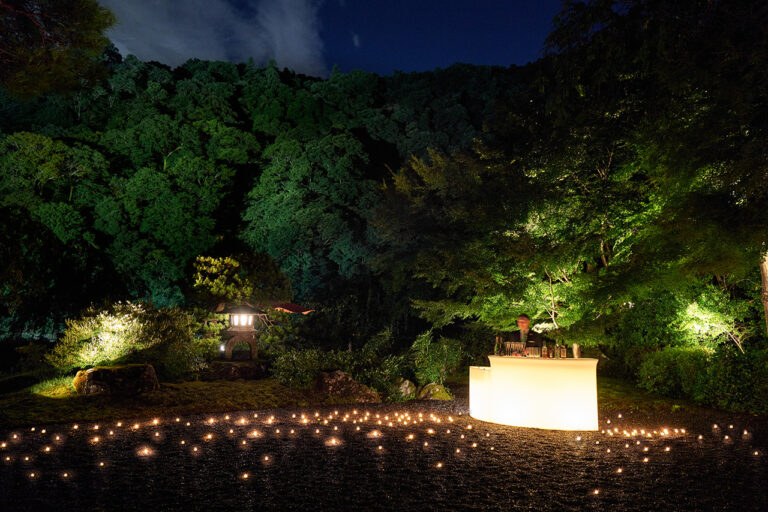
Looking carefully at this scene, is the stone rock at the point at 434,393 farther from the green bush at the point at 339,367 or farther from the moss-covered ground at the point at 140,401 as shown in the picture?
the moss-covered ground at the point at 140,401

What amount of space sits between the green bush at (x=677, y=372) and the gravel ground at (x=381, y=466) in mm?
1833

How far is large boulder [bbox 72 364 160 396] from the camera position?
790 cm

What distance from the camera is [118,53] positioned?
2031 centimetres

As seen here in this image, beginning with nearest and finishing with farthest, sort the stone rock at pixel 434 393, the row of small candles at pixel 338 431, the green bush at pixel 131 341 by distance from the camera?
the row of small candles at pixel 338 431
the green bush at pixel 131 341
the stone rock at pixel 434 393

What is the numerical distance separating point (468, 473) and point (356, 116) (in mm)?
17306

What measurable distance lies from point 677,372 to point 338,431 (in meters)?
6.77

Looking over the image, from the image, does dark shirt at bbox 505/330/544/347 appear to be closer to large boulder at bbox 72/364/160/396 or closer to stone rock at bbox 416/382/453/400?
stone rock at bbox 416/382/453/400

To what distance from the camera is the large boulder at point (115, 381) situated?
25.9 feet

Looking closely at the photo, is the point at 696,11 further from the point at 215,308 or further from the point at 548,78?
the point at 215,308

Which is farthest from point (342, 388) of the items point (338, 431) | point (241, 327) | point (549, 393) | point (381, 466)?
point (381, 466)

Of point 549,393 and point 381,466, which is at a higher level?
point 549,393

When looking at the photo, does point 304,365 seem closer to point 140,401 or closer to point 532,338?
point 140,401

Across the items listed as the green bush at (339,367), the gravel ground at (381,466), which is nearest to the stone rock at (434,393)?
the green bush at (339,367)

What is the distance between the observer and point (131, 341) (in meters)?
9.16
